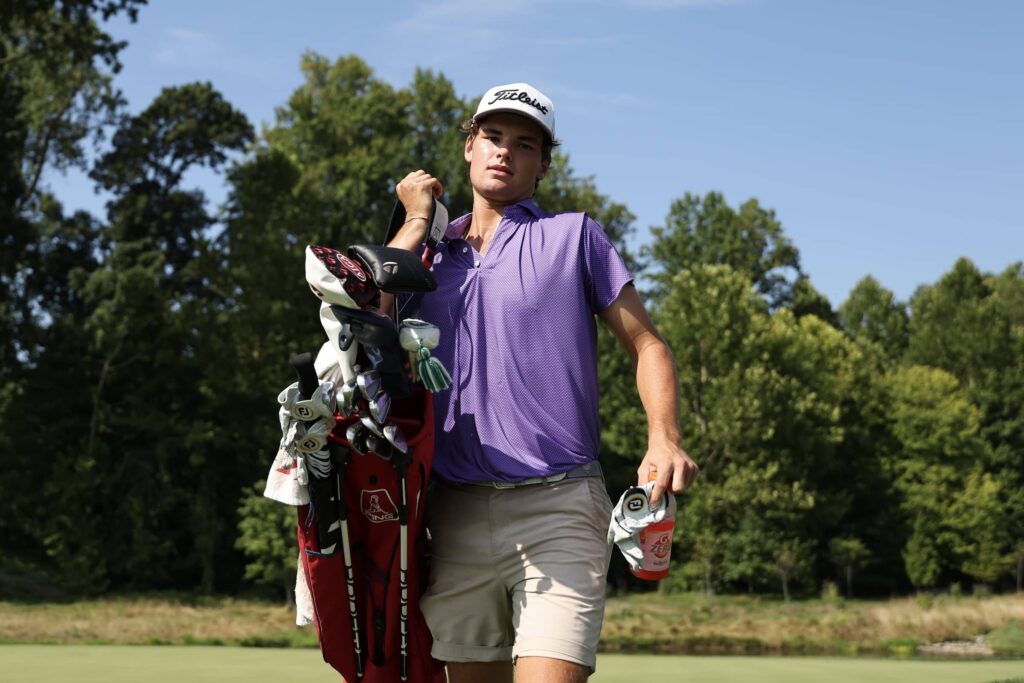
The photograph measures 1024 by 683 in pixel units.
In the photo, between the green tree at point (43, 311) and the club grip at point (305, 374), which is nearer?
the club grip at point (305, 374)

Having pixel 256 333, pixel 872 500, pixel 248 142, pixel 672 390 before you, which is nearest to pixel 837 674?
pixel 672 390

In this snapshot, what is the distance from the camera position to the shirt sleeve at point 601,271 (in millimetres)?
3660

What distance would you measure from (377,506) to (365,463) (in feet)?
0.46

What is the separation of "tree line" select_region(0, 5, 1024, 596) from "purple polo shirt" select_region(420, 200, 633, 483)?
29.0 meters

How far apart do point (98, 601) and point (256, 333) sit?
8471mm

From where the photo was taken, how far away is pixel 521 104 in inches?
149

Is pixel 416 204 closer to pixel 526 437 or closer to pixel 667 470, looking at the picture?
pixel 526 437

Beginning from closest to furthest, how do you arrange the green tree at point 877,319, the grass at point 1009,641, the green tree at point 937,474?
the grass at point 1009,641 → the green tree at point 937,474 → the green tree at point 877,319

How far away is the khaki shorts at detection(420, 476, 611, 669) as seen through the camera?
343 cm

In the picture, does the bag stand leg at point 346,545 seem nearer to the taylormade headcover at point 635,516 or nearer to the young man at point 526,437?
the young man at point 526,437

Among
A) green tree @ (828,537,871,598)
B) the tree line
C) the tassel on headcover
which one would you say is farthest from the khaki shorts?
green tree @ (828,537,871,598)

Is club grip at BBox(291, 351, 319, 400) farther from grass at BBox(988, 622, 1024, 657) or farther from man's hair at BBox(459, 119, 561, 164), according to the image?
grass at BBox(988, 622, 1024, 657)

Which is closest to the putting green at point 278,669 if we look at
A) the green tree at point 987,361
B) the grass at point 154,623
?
the grass at point 154,623

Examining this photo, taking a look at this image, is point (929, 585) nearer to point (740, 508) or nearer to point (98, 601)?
point (740, 508)
